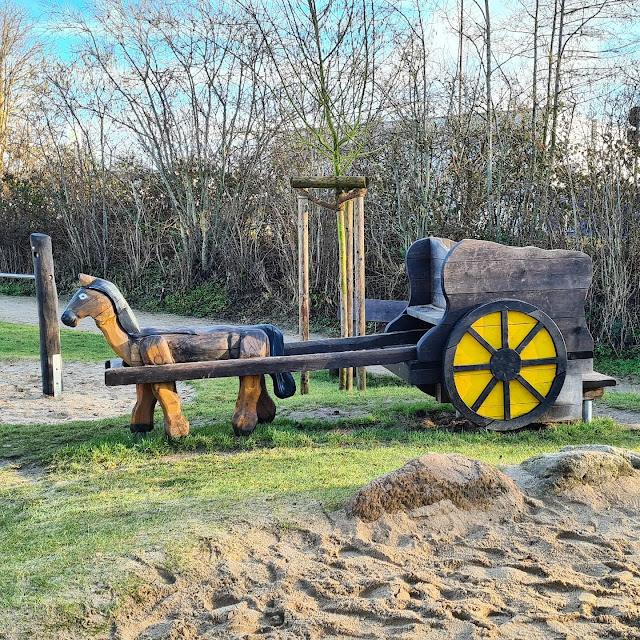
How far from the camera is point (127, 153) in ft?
56.7

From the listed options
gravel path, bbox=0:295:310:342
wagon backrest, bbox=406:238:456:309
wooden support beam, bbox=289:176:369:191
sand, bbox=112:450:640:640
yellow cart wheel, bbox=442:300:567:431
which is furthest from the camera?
gravel path, bbox=0:295:310:342

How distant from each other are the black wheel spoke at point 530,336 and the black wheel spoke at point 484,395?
0.99 feet

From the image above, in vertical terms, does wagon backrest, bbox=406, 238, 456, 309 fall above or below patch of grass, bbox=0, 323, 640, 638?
above

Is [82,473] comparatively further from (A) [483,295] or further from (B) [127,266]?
(B) [127,266]

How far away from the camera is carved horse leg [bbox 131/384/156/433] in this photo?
17.8 feet

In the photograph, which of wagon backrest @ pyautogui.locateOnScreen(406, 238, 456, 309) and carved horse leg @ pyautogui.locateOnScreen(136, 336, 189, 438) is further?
wagon backrest @ pyautogui.locateOnScreen(406, 238, 456, 309)

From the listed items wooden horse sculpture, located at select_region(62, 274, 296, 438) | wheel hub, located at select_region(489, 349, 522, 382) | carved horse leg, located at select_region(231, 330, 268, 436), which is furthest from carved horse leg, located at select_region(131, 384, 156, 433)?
wheel hub, located at select_region(489, 349, 522, 382)

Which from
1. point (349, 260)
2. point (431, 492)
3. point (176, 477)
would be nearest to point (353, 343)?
point (349, 260)

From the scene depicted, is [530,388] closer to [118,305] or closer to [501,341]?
[501,341]

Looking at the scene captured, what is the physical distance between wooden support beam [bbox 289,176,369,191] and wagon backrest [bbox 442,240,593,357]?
2.45 metres

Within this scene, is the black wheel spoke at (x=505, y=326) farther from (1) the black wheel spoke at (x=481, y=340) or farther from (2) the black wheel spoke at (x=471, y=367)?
(2) the black wheel spoke at (x=471, y=367)

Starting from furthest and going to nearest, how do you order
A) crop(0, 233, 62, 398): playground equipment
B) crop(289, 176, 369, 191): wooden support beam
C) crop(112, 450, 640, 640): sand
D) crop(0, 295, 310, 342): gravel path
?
crop(0, 295, 310, 342): gravel path
crop(0, 233, 62, 398): playground equipment
crop(289, 176, 369, 191): wooden support beam
crop(112, 450, 640, 640): sand

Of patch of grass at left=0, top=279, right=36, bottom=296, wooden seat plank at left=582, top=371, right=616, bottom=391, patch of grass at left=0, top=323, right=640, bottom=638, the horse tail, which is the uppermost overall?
patch of grass at left=0, top=279, right=36, bottom=296

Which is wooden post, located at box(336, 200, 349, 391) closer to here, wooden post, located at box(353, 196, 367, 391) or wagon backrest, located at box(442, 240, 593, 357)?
wooden post, located at box(353, 196, 367, 391)
